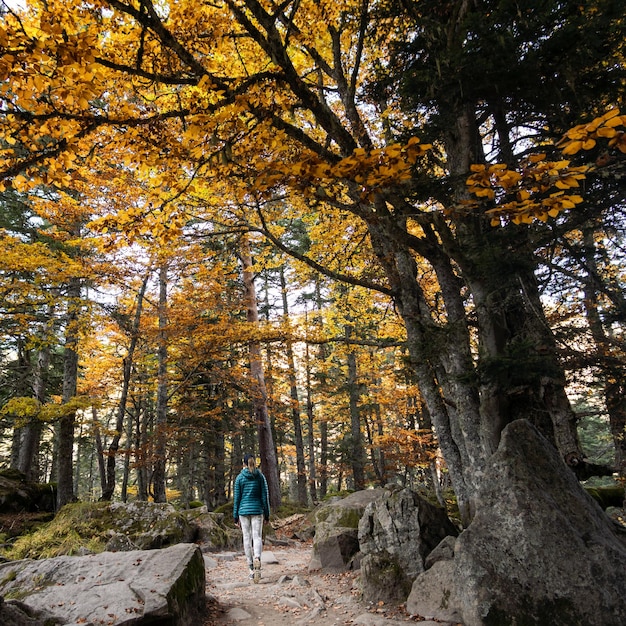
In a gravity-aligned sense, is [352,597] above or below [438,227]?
below

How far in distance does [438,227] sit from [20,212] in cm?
1529

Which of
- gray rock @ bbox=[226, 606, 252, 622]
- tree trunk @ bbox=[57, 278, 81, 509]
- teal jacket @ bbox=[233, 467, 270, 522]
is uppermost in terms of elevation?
tree trunk @ bbox=[57, 278, 81, 509]

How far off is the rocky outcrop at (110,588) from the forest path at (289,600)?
2.31 feet

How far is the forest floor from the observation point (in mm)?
4844

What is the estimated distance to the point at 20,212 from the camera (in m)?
13.5

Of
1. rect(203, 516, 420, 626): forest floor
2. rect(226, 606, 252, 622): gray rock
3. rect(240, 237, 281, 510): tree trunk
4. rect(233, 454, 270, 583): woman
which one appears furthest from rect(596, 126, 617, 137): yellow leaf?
rect(240, 237, 281, 510): tree trunk

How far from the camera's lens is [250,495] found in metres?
6.89

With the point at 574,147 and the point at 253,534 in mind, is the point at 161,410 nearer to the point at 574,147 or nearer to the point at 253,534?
the point at 253,534

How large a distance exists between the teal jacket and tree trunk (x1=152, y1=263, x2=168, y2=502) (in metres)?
4.94

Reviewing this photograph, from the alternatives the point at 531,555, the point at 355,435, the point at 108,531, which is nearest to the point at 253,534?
the point at 108,531

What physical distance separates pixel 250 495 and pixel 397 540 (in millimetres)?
2713

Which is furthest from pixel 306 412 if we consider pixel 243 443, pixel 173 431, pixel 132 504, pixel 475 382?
pixel 475 382

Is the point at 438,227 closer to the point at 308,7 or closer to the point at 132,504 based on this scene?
the point at 308,7

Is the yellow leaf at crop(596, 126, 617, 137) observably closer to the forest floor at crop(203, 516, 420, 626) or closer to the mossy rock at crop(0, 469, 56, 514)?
the forest floor at crop(203, 516, 420, 626)
